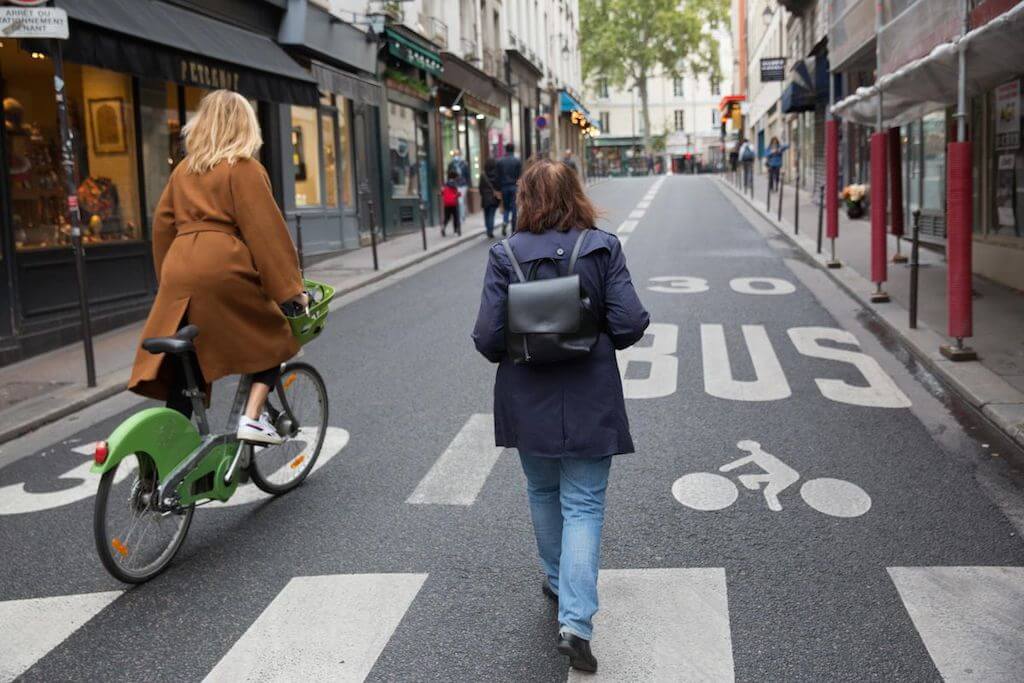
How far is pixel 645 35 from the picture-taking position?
81.8m

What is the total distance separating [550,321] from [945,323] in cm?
750

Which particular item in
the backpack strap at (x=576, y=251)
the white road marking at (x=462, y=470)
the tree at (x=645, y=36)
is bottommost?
the white road marking at (x=462, y=470)

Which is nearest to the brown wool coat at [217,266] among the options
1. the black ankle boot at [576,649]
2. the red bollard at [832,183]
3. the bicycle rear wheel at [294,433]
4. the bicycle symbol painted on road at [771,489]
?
the bicycle rear wheel at [294,433]

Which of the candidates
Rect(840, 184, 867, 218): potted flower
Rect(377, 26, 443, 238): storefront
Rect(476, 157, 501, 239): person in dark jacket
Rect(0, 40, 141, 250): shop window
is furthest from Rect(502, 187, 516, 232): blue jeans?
Rect(0, 40, 141, 250): shop window

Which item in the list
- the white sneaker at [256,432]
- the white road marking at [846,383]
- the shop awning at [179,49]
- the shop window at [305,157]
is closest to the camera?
the white sneaker at [256,432]

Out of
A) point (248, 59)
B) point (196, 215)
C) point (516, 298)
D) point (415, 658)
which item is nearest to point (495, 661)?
point (415, 658)

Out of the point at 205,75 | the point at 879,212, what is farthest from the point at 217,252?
the point at 879,212

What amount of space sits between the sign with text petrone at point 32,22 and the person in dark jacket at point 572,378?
573cm

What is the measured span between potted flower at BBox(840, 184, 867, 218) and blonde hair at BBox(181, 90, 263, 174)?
19158mm

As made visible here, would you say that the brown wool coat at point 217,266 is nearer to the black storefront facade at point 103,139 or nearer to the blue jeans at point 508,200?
the black storefront facade at point 103,139

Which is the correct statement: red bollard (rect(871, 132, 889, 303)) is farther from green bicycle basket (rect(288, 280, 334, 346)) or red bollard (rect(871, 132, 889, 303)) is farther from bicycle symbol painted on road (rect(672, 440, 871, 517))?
green bicycle basket (rect(288, 280, 334, 346))

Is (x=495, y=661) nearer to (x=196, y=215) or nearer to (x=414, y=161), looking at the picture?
(x=196, y=215)

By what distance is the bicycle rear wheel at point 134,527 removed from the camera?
165 inches

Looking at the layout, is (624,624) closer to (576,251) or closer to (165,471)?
(576,251)
